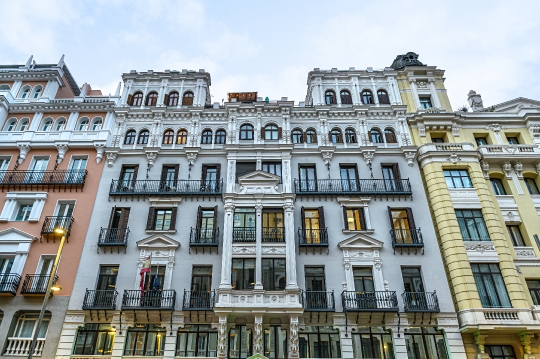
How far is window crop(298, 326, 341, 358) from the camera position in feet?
73.8

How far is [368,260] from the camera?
82.8 ft

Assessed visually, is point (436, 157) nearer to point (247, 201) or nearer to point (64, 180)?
point (247, 201)

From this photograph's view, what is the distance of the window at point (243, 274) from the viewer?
24047 millimetres

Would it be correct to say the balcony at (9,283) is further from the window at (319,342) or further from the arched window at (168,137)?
the window at (319,342)

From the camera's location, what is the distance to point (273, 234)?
2577 centimetres

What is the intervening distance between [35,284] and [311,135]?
2336 cm

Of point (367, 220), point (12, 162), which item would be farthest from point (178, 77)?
point (367, 220)

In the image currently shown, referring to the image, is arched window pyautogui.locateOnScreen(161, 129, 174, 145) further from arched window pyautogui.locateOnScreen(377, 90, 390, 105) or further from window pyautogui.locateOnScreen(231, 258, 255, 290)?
arched window pyautogui.locateOnScreen(377, 90, 390, 105)

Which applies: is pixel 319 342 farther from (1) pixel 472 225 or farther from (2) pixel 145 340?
(1) pixel 472 225

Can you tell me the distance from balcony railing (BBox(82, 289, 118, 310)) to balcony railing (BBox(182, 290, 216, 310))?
468 cm

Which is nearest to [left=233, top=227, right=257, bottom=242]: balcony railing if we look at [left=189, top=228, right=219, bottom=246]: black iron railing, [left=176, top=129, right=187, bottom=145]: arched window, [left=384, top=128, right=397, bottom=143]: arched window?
[left=189, top=228, right=219, bottom=246]: black iron railing

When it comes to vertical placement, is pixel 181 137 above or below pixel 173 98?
below

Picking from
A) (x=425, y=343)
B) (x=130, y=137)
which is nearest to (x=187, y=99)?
(x=130, y=137)

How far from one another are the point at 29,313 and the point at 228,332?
43.8 ft
